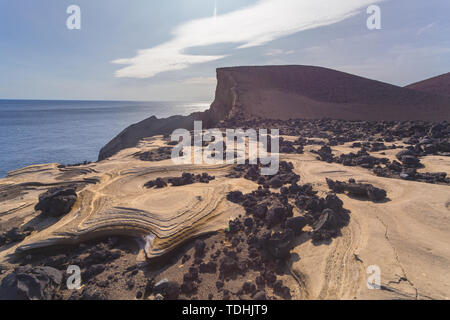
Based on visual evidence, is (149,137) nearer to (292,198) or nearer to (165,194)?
(165,194)

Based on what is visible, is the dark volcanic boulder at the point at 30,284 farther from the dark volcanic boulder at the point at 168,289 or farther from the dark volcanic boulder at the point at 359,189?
the dark volcanic boulder at the point at 359,189

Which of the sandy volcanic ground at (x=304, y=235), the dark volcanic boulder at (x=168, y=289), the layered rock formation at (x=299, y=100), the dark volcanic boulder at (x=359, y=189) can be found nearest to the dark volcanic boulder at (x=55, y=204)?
the sandy volcanic ground at (x=304, y=235)

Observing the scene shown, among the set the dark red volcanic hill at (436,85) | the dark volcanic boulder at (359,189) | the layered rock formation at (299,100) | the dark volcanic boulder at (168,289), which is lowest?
the dark volcanic boulder at (168,289)

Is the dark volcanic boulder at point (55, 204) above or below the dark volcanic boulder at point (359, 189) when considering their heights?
below

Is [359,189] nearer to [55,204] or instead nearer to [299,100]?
[55,204]

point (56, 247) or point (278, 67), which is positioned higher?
point (278, 67)

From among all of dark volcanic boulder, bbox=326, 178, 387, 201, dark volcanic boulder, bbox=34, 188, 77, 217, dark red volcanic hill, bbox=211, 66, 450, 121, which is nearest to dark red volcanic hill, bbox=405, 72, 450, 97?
dark red volcanic hill, bbox=211, 66, 450, 121
